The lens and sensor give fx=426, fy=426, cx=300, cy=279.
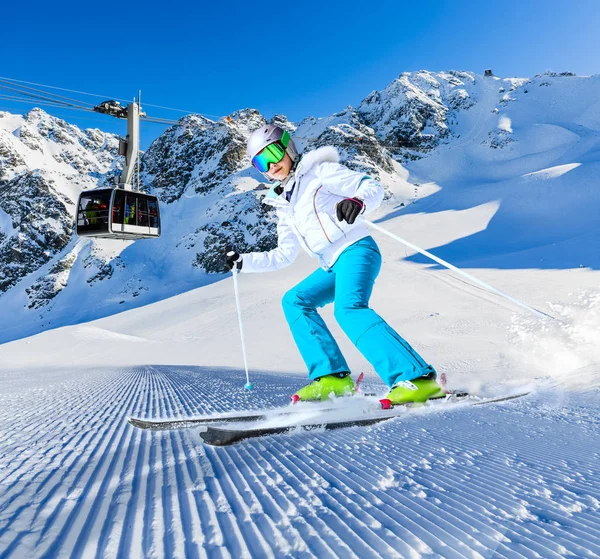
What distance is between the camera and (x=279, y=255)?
395 cm

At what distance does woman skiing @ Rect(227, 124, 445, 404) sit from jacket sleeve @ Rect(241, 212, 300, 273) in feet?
0.06

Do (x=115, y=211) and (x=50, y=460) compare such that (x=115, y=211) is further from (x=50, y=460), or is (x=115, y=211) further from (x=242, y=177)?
(x=242, y=177)

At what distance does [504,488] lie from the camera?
1498 mm

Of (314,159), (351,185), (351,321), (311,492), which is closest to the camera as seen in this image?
(311,492)

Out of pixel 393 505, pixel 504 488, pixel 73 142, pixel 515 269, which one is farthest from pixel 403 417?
pixel 73 142

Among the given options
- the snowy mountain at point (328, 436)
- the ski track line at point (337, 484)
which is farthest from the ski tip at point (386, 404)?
the ski track line at point (337, 484)

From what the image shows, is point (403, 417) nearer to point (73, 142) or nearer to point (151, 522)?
point (151, 522)

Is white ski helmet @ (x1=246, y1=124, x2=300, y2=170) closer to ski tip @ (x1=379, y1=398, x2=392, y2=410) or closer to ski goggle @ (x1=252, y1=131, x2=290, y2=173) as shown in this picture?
ski goggle @ (x1=252, y1=131, x2=290, y2=173)

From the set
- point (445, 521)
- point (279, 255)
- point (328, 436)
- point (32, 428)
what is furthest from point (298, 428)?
point (279, 255)

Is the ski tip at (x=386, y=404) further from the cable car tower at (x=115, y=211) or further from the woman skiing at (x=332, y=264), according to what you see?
the cable car tower at (x=115, y=211)

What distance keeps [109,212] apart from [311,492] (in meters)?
10.4

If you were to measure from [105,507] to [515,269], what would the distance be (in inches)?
775

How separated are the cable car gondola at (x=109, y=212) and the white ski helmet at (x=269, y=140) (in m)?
7.88

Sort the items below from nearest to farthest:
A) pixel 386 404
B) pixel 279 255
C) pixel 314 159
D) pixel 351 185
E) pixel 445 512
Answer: pixel 445 512 < pixel 386 404 < pixel 351 185 < pixel 314 159 < pixel 279 255
